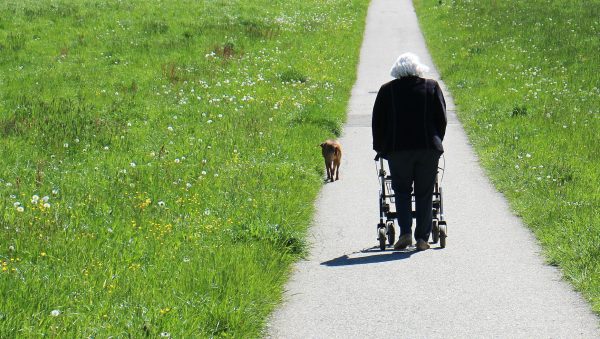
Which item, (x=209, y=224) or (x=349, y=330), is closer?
(x=349, y=330)

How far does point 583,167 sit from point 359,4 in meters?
31.6

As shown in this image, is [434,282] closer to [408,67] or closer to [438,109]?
[438,109]

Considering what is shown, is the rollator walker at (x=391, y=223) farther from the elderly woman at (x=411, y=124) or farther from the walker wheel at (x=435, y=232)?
the elderly woman at (x=411, y=124)

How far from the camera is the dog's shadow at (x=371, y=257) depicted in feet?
27.2

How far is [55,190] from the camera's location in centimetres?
1012

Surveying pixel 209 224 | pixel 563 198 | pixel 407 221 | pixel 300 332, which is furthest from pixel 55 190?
pixel 563 198

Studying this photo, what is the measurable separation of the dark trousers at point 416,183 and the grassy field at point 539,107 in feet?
3.53

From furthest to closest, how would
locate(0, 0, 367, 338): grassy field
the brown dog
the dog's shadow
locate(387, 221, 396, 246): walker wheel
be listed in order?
the brown dog → locate(387, 221, 396, 246): walker wheel → the dog's shadow → locate(0, 0, 367, 338): grassy field

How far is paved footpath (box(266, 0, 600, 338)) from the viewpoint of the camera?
640 cm

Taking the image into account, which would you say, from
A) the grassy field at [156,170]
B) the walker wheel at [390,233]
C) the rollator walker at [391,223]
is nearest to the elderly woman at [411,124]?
the rollator walker at [391,223]

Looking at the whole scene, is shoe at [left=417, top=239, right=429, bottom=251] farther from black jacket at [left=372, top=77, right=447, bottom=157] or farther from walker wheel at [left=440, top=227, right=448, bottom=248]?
black jacket at [left=372, top=77, right=447, bottom=157]

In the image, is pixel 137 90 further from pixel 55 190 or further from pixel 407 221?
pixel 407 221

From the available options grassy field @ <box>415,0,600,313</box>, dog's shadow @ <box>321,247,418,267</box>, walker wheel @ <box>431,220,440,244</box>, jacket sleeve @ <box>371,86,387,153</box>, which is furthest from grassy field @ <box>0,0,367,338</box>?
grassy field @ <box>415,0,600,313</box>

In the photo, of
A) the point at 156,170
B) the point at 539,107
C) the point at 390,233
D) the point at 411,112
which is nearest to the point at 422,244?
the point at 390,233
